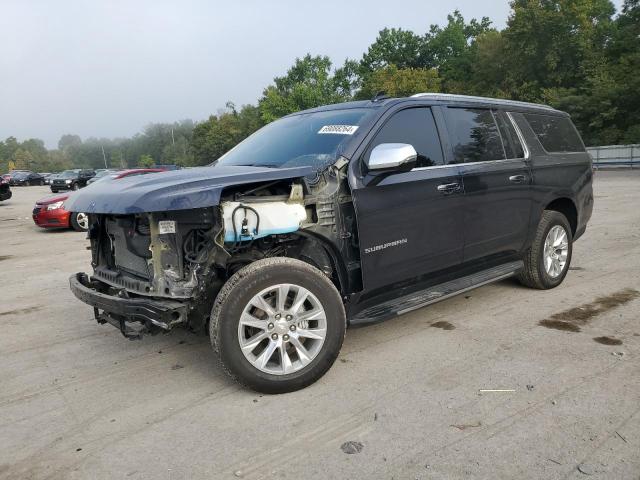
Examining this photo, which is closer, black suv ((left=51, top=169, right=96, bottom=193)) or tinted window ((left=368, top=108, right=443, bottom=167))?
tinted window ((left=368, top=108, right=443, bottom=167))

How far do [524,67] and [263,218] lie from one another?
47.3 metres

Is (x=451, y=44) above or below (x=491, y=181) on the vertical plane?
above

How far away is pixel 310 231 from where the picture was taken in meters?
3.45

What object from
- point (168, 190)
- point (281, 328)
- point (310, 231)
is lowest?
point (281, 328)

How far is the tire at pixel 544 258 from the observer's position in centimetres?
514

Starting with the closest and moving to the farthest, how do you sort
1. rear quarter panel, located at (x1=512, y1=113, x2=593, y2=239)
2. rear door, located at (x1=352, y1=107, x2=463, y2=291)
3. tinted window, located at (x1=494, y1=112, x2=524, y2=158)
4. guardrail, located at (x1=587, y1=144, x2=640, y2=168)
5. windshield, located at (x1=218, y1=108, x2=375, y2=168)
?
rear door, located at (x1=352, y1=107, x2=463, y2=291), windshield, located at (x1=218, y1=108, x2=375, y2=168), tinted window, located at (x1=494, y1=112, x2=524, y2=158), rear quarter panel, located at (x1=512, y1=113, x2=593, y2=239), guardrail, located at (x1=587, y1=144, x2=640, y2=168)

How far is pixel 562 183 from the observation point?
17.5ft

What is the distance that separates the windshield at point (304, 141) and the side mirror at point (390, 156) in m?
0.24

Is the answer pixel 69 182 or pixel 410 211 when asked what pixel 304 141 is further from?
pixel 69 182

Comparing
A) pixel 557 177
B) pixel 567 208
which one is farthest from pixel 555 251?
pixel 557 177

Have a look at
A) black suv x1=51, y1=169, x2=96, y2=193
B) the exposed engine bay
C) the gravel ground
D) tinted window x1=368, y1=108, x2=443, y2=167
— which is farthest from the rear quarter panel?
black suv x1=51, y1=169, x2=96, y2=193

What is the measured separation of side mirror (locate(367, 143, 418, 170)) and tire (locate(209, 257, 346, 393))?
86 cm

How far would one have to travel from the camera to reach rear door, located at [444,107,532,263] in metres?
4.30

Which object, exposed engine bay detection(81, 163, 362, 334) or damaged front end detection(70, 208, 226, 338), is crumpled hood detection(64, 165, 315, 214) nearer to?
exposed engine bay detection(81, 163, 362, 334)
